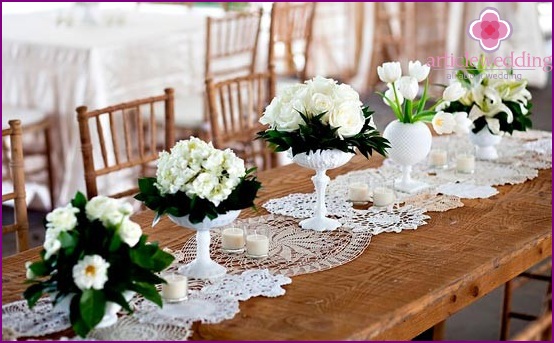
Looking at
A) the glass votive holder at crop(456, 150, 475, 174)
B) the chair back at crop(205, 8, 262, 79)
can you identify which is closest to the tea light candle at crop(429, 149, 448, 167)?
the glass votive holder at crop(456, 150, 475, 174)

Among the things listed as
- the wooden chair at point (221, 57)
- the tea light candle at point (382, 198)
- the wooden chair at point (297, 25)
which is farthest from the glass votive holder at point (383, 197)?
the wooden chair at point (297, 25)

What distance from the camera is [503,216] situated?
2.34 metres

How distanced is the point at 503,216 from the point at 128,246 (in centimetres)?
105

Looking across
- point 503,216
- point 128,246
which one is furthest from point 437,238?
point 128,246

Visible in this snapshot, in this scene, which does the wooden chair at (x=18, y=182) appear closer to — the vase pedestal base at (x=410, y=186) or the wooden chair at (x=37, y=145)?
the vase pedestal base at (x=410, y=186)

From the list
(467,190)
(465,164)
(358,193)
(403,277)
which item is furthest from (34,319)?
(465,164)

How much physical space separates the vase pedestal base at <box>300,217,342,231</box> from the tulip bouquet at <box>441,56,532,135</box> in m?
0.65

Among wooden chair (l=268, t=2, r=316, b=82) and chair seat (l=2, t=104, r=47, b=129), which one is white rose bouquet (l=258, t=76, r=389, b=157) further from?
wooden chair (l=268, t=2, r=316, b=82)

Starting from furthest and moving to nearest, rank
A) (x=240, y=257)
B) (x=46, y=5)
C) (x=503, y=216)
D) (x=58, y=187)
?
(x=46, y=5), (x=58, y=187), (x=503, y=216), (x=240, y=257)

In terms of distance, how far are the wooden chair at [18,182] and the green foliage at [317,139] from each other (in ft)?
2.14

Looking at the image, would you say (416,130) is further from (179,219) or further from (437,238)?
(179,219)

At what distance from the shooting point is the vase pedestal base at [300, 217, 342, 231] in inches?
88.3

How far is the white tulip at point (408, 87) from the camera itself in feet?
8.04

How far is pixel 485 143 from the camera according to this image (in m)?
2.86
